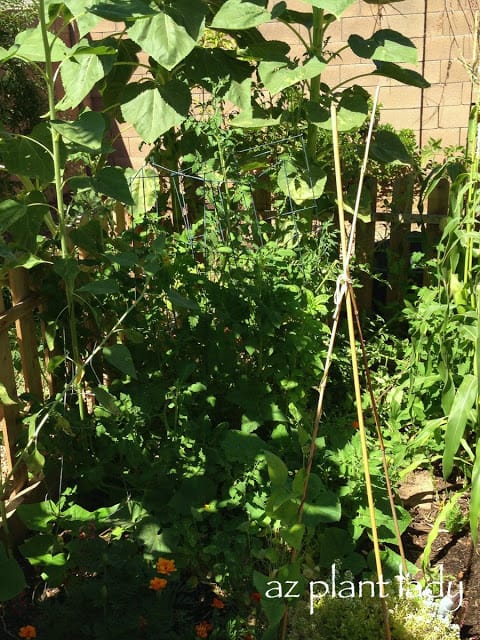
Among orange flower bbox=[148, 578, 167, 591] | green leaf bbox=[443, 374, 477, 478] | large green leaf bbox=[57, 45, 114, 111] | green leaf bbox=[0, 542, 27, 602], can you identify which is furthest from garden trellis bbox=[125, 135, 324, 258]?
green leaf bbox=[0, 542, 27, 602]

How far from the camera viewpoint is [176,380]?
8.66 ft

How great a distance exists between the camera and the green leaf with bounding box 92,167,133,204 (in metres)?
2.52

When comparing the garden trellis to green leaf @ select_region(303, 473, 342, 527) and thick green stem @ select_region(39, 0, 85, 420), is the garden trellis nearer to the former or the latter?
thick green stem @ select_region(39, 0, 85, 420)

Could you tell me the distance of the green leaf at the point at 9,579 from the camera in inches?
80.3

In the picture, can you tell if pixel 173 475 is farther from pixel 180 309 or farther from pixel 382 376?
pixel 382 376

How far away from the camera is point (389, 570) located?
242 cm

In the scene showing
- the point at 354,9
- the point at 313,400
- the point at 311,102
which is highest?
the point at 354,9

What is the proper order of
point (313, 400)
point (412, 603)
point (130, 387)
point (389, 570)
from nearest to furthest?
1. point (412, 603)
2. point (389, 570)
3. point (130, 387)
4. point (313, 400)

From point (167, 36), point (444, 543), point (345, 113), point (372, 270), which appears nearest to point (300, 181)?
point (345, 113)

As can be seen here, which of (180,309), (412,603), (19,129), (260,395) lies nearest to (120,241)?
(180,309)

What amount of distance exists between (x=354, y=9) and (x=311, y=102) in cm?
339

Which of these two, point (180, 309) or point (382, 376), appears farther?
point (382, 376)

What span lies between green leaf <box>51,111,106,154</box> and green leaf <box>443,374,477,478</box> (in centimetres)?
141

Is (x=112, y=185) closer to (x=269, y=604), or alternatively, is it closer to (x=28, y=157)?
(x=28, y=157)
